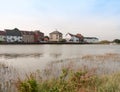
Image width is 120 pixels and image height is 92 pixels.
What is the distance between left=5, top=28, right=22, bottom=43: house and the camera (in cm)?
10947

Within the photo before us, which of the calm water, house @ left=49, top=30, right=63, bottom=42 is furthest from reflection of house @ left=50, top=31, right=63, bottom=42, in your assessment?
the calm water

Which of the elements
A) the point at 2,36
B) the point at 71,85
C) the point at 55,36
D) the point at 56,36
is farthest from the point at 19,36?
the point at 71,85

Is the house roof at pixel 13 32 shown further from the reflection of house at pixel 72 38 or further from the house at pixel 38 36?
the reflection of house at pixel 72 38

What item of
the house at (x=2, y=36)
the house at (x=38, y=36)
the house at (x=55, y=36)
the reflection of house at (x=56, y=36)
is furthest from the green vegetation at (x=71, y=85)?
the house at (x=55, y=36)

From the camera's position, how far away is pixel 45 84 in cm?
932

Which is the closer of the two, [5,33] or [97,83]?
[97,83]

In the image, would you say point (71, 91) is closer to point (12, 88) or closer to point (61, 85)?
point (61, 85)

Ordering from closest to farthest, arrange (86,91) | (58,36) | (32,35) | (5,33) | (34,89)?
(34,89) < (86,91) < (5,33) < (32,35) < (58,36)

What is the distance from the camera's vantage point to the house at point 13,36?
10947 centimetres

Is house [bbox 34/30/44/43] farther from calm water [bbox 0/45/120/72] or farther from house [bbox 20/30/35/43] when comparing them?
calm water [bbox 0/45/120/72]

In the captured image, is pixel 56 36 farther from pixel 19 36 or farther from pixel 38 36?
pixel 19 36

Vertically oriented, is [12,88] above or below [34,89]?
below

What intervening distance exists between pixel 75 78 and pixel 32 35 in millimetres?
108278

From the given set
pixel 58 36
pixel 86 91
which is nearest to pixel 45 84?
pixel 86 91
